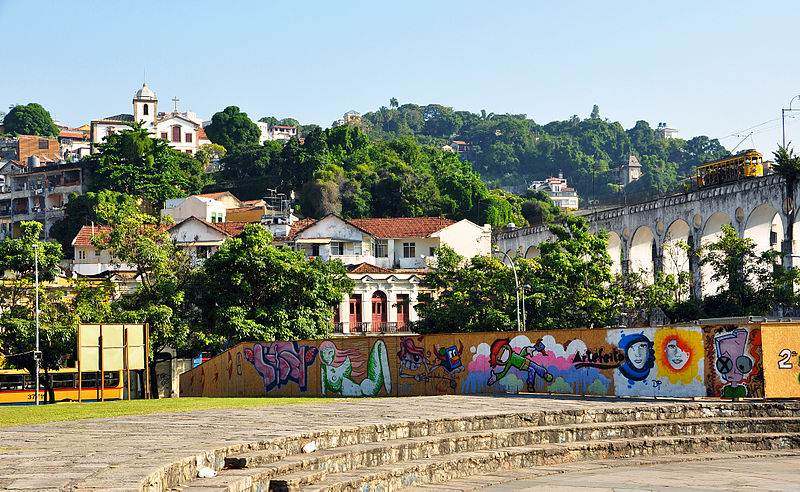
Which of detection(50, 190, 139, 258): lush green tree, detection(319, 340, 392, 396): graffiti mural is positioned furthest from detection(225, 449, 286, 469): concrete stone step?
detection(50, 190, 139, 258): lush green tree

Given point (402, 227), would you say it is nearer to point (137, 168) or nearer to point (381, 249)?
point (381, 249)

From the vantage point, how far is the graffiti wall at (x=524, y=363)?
821 inches

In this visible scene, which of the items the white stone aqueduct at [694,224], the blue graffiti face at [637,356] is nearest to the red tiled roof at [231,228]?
the white stone aqueduct at [694,224]

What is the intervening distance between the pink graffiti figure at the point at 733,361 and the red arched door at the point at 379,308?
137 feet

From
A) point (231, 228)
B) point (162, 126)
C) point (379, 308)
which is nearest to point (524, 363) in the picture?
point (379, 308)

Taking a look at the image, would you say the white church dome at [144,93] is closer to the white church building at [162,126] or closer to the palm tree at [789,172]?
the white church building at [162,126]

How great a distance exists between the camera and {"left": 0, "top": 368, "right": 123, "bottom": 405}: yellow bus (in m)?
44.7

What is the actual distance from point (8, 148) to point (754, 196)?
118476 mm

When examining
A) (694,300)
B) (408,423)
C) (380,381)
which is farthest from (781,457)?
(694,300)

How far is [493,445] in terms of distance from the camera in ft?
55.3

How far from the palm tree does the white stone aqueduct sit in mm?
238

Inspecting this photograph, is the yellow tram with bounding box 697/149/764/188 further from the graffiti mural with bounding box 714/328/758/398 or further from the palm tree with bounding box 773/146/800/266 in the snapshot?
the graffiti mural with bounding box 714/328/758/398

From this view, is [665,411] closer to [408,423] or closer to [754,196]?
[408,423]

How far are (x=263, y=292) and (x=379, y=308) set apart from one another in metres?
19.4
